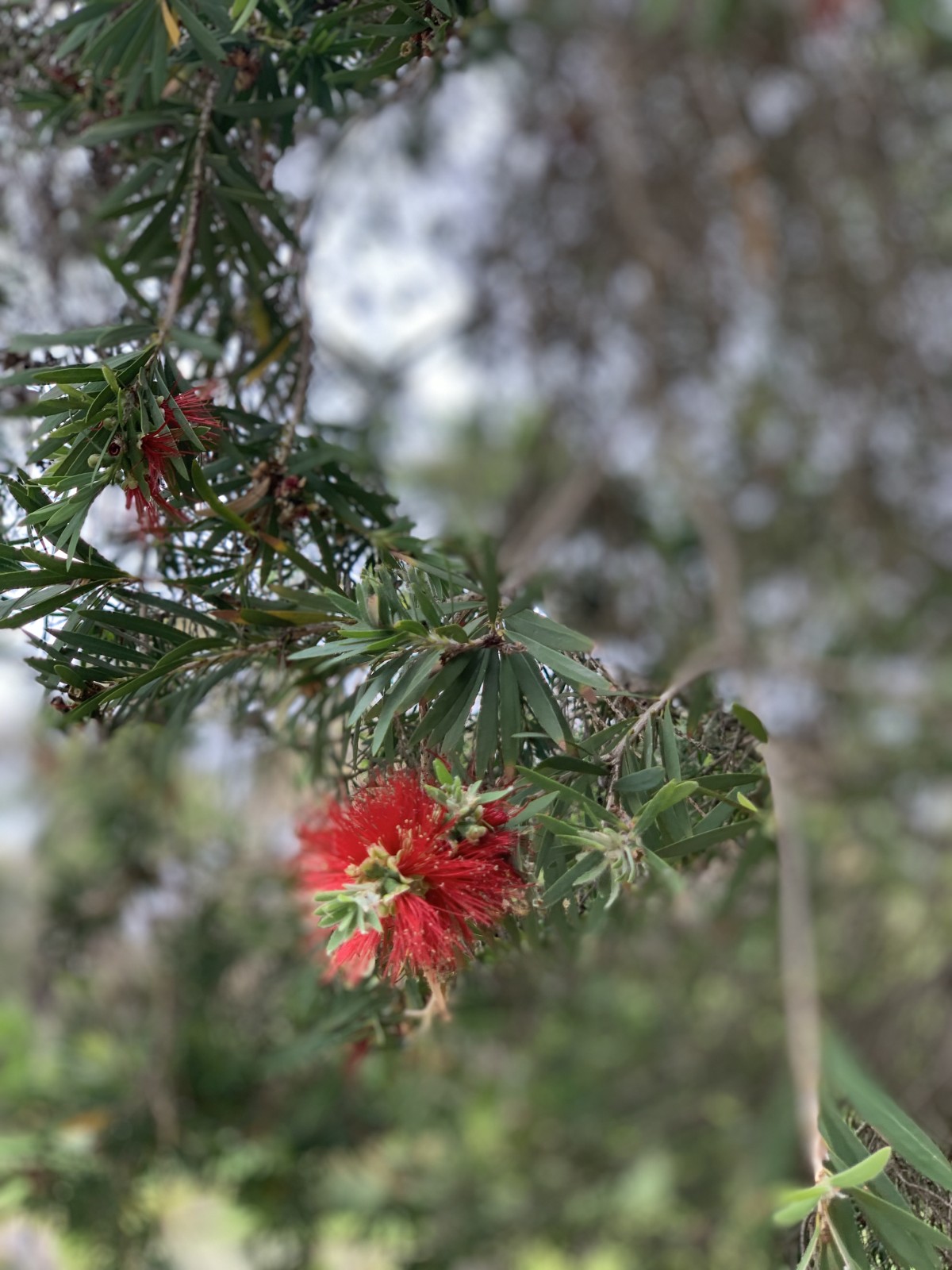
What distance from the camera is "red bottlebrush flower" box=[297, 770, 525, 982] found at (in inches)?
28.1

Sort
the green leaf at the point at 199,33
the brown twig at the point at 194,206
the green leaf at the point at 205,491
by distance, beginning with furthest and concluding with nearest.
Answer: the brown twig at the point at 194,206 → the green leaf at the point at 199,33 → the green leaf at the point at 205,491

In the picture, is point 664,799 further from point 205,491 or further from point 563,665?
point 205,491

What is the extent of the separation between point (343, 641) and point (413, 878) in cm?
18

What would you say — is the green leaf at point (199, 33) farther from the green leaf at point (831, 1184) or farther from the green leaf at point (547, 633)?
the green leaf at point (831, 1184)

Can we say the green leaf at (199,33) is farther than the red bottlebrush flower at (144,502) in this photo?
Yes

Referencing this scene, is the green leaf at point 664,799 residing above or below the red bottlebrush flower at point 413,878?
below

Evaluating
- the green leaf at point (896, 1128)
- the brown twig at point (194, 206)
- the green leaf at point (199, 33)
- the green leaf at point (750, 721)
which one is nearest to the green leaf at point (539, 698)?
the green leaf at point (750, 721)

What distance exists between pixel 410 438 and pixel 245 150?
2.60 m

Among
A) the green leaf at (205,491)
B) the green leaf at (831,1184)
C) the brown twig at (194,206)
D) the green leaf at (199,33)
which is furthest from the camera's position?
the brown twig at (194,206)

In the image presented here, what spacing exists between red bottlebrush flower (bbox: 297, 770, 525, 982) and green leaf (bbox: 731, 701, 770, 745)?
182mm

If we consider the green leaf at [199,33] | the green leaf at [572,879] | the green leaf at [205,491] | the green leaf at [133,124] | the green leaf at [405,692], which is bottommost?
the green leaf at [572,879]

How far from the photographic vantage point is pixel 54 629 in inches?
31.1

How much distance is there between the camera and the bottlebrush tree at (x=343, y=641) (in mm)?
746

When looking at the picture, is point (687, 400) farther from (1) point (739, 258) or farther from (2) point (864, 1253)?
(2) point (864, 1253)
